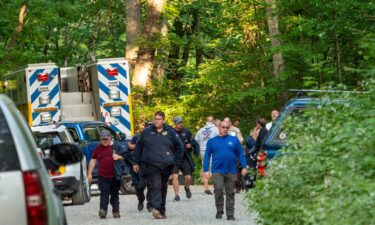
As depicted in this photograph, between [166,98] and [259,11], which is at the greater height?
[259,11]

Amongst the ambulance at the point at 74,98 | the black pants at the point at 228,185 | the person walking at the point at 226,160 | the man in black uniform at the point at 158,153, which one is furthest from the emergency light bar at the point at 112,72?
the black pants at the point at 228,185

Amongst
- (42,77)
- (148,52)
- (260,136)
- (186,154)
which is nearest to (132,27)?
(148,52)

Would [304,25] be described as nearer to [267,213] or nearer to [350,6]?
[350,6]

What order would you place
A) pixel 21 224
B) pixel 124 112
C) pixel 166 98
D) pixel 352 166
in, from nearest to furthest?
1. pixel 21 224
2. pixel 352 166
3. pixel 124 112
4. pixel 166 98

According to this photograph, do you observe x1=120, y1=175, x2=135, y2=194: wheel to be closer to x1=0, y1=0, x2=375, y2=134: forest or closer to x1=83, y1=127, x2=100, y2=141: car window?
x1=83, y1=127, x2=100, y2=141: car window

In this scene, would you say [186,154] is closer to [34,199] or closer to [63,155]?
[63,155]

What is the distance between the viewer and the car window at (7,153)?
705 cm

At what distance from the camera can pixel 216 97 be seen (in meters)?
36.4

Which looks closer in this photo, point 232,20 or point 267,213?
point 267,213

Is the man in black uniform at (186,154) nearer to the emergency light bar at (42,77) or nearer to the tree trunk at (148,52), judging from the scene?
the emergency light bar at (42,77)

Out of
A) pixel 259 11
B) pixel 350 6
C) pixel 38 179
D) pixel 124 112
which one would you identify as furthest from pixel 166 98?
pixel 38 179

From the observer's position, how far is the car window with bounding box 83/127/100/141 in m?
27.4

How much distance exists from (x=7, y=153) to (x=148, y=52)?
1266 inches

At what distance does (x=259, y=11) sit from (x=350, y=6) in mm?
8844
